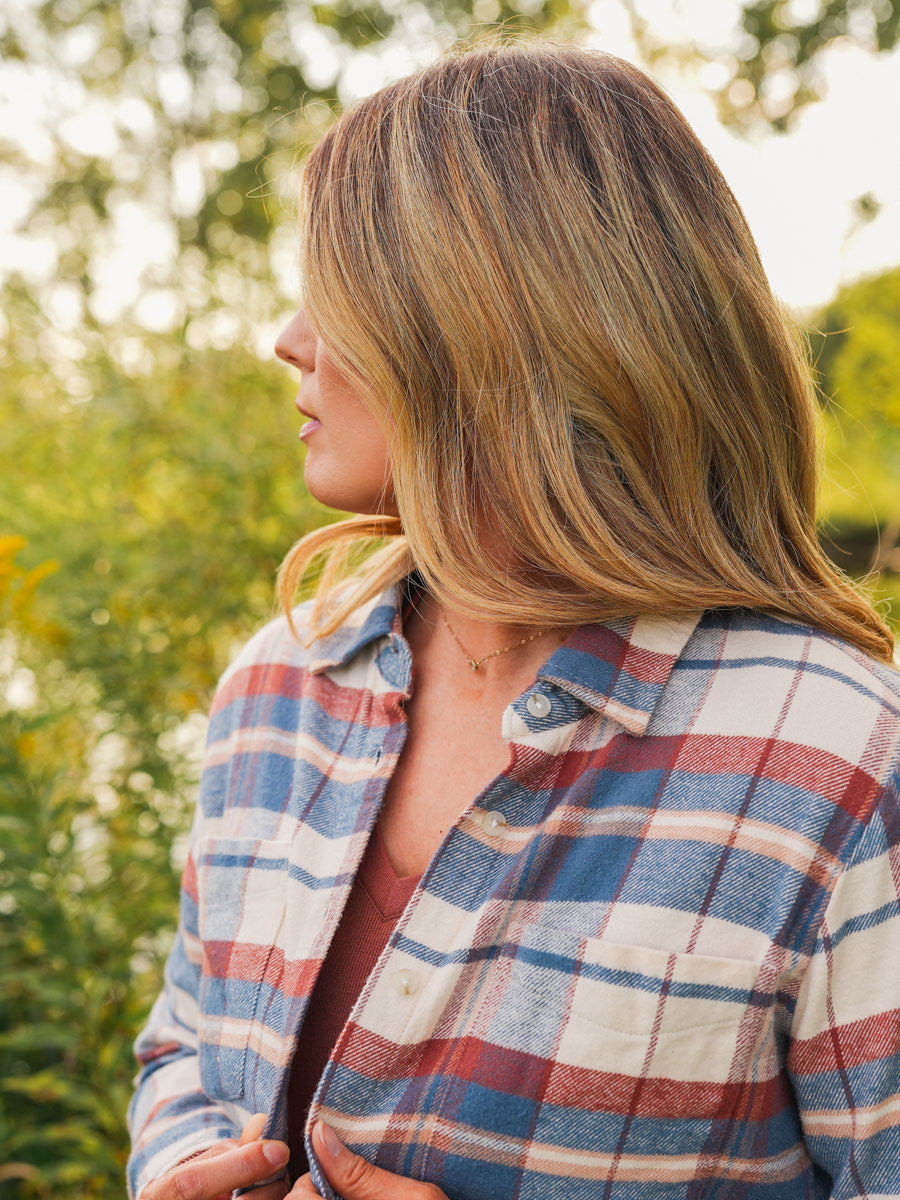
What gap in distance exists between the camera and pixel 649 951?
952 millimetres

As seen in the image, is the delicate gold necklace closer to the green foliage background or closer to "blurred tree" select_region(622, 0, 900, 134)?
the green foliage background

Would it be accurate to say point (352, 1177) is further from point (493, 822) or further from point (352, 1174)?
point (493, 822)

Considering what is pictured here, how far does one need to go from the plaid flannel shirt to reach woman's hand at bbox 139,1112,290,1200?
0.03 metres

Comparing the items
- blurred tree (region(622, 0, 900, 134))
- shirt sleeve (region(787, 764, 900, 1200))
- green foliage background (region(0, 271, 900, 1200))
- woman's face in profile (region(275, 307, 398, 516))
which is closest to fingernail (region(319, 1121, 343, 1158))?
shirt sleeve (region(787, 764, 900, 1200))

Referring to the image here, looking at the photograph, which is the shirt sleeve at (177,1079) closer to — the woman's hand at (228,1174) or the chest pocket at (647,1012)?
the woman's hand at (228,1174)

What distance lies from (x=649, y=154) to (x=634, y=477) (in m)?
0.35

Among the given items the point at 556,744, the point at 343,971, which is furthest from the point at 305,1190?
the point at 556,744

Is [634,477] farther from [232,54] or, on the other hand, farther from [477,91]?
[232,54]

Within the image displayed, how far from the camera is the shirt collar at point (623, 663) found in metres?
1.04

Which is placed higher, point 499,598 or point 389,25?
point 389,25

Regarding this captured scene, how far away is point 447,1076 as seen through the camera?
984mm

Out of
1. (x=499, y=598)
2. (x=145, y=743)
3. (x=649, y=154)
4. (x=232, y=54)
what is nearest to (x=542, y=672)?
(x=499, y=598)

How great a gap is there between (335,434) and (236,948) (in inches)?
24.3

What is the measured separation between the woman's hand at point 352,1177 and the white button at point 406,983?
15 cm
